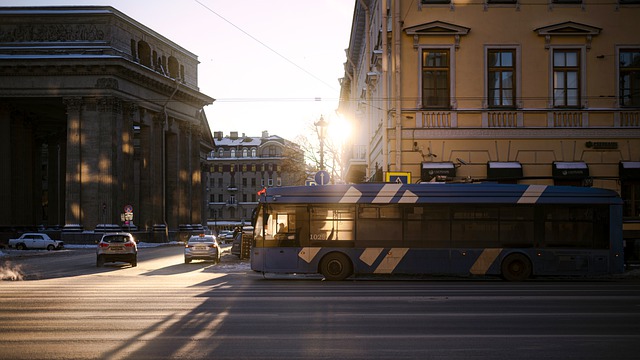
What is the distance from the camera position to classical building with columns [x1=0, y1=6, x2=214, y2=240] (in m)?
69.1

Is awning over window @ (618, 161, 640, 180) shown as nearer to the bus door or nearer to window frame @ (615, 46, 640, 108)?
window frame @ (615, 46, 640, 108)

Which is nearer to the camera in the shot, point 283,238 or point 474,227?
point 474,227

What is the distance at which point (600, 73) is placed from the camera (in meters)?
30.8

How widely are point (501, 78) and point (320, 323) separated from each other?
21065 mm

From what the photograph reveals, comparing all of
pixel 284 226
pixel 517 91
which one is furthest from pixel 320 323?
pixel 517 91

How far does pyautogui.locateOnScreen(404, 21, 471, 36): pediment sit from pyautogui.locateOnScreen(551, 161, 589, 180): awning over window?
662 centimetres

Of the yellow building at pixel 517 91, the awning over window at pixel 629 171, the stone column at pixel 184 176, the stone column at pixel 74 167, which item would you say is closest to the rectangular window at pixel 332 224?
the yellow building at pixel 517 91

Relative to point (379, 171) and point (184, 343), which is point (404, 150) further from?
point (184, 343)

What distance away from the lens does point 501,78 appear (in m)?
31.2

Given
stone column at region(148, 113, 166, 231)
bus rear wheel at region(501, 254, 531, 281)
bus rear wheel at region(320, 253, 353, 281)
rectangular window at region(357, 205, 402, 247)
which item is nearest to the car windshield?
bus rear wheel at region(320, 253, 353, 281)

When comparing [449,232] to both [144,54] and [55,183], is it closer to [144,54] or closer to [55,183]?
[144,54]

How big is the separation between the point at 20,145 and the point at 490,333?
72461mm

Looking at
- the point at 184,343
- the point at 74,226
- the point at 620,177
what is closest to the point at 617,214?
the point at 620,177

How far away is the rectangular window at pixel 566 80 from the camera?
102 ft
